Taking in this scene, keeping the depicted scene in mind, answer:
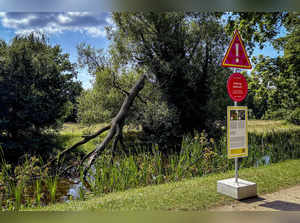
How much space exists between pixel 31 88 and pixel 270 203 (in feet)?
16.1

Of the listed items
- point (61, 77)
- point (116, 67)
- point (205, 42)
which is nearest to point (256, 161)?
point (205, 42)

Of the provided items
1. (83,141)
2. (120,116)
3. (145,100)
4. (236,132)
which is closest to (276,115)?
(145,100)

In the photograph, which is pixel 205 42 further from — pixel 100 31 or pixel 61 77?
pixel 61 77

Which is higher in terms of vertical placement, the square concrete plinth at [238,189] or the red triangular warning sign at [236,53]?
the red triangular warning sign at [236,53]

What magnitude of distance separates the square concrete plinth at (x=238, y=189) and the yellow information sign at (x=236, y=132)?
36 centimetres

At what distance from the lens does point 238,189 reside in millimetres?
2836

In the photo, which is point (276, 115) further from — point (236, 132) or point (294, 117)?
point (236, 132)

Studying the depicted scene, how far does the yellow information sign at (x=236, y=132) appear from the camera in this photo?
115 inches

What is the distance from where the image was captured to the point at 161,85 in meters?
6.25

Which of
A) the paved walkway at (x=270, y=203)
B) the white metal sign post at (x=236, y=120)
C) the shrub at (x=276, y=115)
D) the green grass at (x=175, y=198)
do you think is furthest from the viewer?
the shrub at (x=276, y=115)

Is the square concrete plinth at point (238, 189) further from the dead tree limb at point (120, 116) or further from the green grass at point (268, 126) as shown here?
the green grass at point (268, 126)

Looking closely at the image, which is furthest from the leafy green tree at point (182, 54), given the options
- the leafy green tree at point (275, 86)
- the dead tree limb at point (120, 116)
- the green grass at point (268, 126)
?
the green grass at point (268, 126)

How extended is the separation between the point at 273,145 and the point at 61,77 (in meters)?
5.24

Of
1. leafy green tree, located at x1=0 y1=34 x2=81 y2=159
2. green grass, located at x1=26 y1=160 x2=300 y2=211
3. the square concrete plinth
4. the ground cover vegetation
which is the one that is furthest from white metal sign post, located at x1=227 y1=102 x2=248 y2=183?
leafy green tree, located at x1=0 y1=34 x2=81 y2=159
